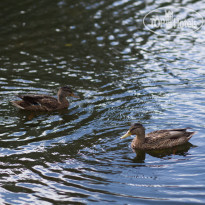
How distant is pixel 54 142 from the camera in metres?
10.7

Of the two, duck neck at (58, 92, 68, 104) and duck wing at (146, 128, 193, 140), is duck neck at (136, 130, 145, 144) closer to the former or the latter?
duck wing at (146, 128, 193, 140)

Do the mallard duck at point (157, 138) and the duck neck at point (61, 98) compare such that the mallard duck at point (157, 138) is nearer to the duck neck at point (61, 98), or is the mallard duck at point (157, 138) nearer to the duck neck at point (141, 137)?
the duck neck at point (141, 137)

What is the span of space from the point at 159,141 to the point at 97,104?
9.30 feet

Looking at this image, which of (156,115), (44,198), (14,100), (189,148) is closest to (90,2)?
(14,100)

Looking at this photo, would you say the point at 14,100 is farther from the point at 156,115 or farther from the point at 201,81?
the point at 201,81

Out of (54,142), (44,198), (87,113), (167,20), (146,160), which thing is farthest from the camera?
(167,20)

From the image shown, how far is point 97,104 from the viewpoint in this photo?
42.0ft

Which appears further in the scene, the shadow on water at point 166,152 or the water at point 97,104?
the shadow on water at point 166,152

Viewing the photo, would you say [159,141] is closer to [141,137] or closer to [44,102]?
[141,137]

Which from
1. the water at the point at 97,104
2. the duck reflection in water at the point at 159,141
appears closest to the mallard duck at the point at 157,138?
the duck reflection in water at the point at 159,141

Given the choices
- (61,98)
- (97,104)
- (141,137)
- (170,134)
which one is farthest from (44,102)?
(170,134)

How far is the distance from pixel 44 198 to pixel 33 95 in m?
5.19

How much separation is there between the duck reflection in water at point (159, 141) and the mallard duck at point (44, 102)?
10.8 ft

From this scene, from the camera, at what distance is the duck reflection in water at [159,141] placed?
10445mm
